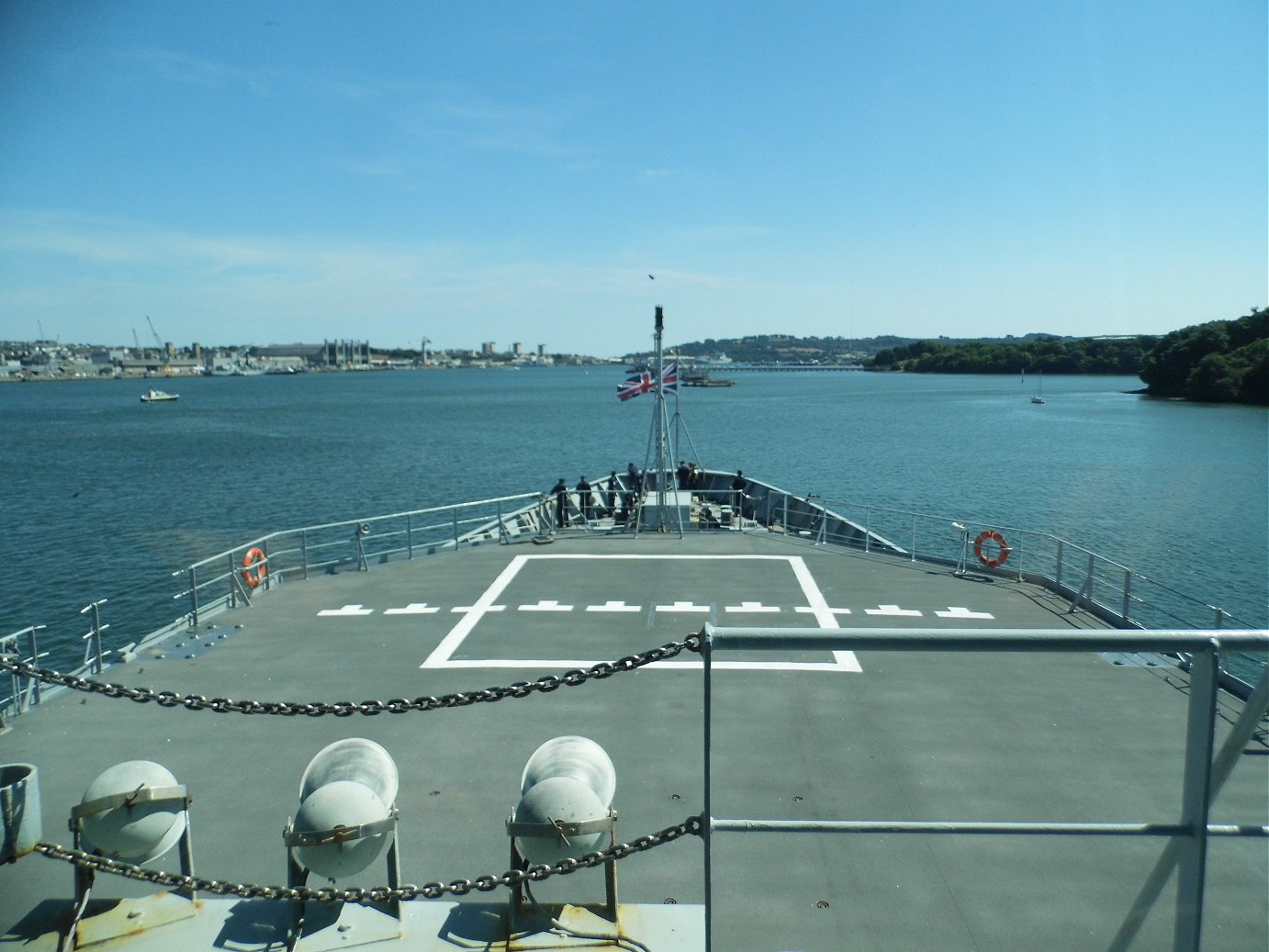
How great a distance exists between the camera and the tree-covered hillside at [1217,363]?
97062 millimetres

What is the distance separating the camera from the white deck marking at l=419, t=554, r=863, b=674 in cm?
1063

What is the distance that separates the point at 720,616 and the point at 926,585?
4.18 m

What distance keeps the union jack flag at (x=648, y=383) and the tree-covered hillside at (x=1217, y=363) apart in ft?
316

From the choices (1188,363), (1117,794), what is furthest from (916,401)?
(1117,794)

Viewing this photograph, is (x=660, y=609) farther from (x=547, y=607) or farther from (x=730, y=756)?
(x=730, y=756)

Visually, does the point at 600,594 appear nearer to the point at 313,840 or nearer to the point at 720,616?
the point at 720,616

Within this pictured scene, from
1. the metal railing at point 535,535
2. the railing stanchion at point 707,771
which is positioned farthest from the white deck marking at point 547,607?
the railing stanchion at point 707,771

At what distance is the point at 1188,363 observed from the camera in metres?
111

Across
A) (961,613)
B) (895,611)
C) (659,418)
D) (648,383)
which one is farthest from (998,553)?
(648,383)

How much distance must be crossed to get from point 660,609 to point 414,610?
373 cm

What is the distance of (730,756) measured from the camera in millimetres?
8156

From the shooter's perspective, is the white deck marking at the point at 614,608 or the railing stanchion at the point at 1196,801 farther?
the white deck marking at the point at 614,608

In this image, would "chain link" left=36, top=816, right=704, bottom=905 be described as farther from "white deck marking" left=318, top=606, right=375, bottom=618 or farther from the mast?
the mast

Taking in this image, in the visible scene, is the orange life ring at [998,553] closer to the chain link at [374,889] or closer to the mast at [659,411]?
the mast at [659,411]
